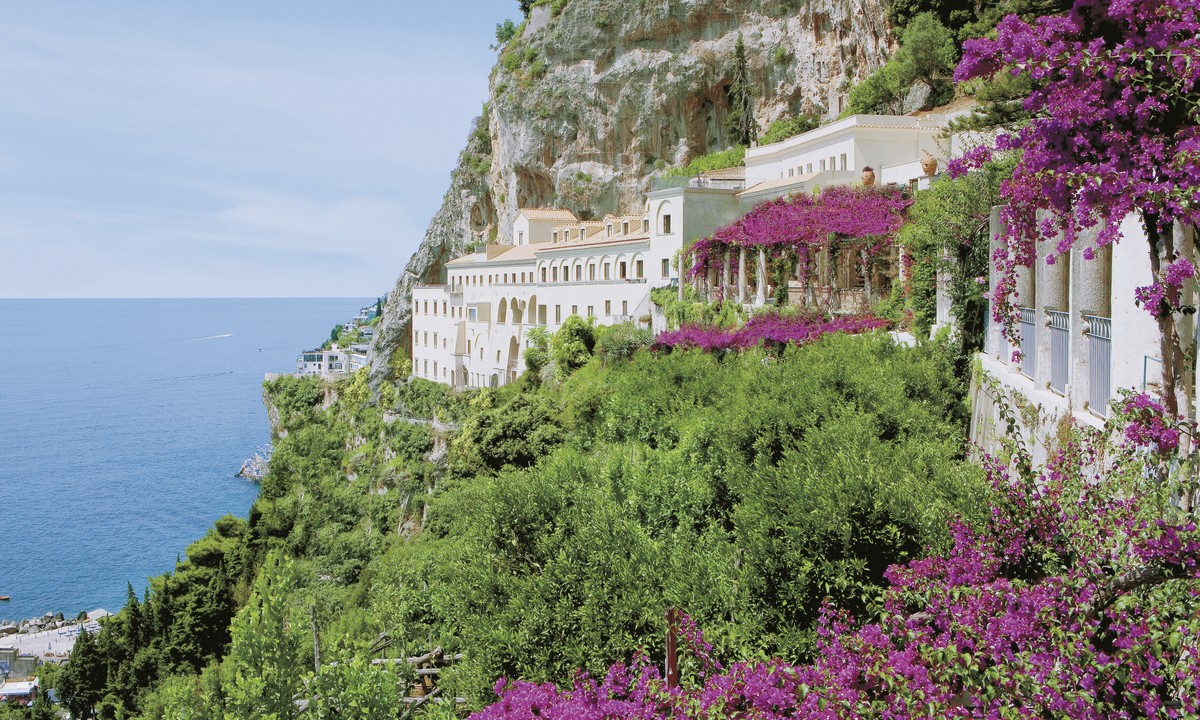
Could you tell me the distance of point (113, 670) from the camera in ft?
131

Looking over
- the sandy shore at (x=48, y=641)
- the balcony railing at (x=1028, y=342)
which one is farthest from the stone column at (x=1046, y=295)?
the sandy shore at (x=48, y=641)

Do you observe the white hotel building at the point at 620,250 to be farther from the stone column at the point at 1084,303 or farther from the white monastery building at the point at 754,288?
the stone column at the point at 1084,303

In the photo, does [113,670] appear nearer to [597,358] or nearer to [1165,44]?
[597,358]

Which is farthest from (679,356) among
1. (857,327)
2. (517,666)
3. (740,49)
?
(740,49)

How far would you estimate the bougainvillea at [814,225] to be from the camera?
32.0 metres

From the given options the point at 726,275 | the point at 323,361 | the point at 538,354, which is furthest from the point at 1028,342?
the point at 323,361

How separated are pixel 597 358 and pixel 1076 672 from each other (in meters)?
35.8

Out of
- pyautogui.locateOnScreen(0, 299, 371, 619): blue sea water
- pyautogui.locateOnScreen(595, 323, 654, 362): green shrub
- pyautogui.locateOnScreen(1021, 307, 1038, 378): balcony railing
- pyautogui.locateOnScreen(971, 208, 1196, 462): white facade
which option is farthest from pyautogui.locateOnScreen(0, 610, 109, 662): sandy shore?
pyautogui.locateOnScreen(971, 208, 1196, 462): white facade

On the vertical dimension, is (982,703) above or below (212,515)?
above

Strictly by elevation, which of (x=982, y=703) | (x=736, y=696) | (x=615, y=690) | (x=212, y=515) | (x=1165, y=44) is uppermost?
(x=1165, y=44)

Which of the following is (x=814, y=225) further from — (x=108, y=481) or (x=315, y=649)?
(x=108, y=481)

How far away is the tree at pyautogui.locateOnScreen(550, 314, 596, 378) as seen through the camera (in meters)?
44.4

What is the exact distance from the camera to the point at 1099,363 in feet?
33.5

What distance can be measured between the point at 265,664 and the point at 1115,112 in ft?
56.6
